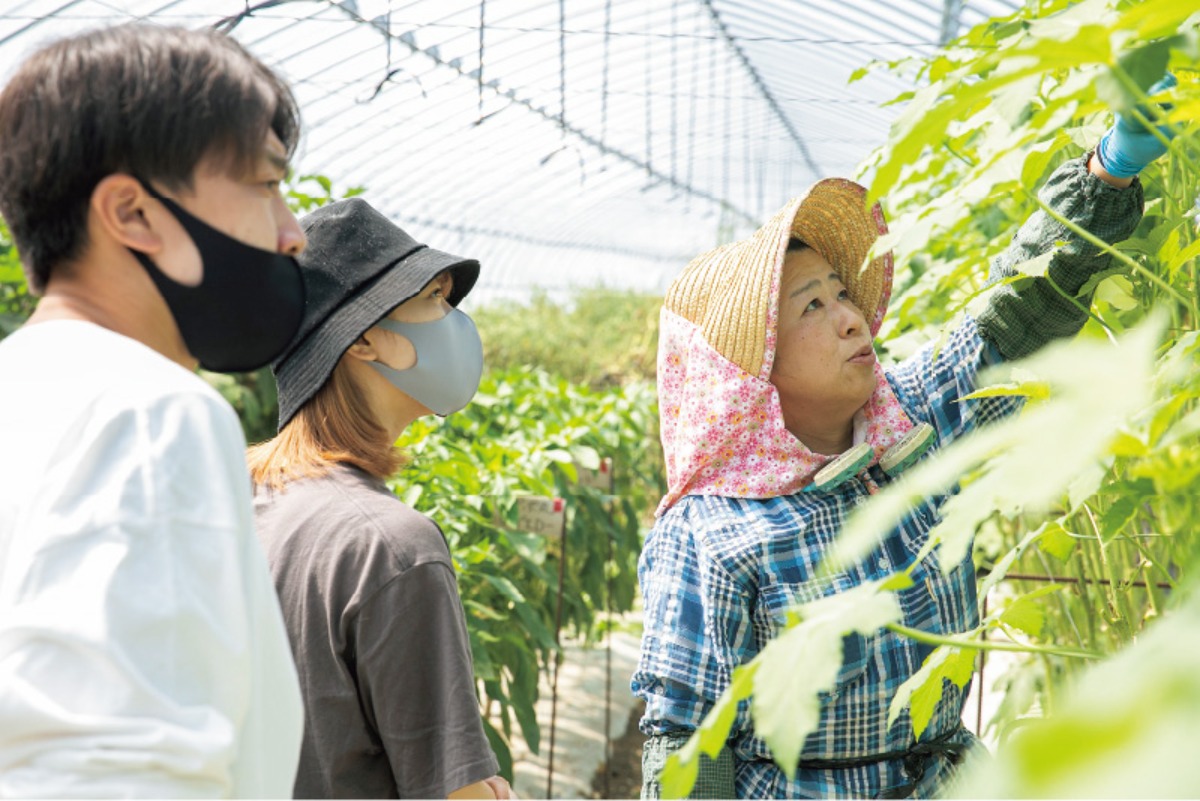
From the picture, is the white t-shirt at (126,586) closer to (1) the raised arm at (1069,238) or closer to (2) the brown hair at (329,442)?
(2) the brown hair at (329,442)

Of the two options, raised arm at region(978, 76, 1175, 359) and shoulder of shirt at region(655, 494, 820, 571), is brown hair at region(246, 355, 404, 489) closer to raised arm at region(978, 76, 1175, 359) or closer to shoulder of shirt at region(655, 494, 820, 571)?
shoulder of shirt at region(655, 494, 820, 571)

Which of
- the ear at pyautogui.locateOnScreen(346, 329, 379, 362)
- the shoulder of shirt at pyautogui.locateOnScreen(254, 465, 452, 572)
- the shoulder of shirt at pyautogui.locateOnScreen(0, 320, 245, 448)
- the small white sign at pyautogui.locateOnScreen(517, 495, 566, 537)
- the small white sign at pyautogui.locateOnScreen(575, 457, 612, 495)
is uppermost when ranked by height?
the shoulder of shirt at pyautogui.locateOnScreen(0, 320, 245, 448)

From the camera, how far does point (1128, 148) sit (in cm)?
137

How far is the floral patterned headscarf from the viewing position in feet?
5.63

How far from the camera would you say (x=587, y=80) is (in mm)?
11711

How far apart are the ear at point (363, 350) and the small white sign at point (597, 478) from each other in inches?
97.6

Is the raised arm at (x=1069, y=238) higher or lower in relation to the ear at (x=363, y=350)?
higher

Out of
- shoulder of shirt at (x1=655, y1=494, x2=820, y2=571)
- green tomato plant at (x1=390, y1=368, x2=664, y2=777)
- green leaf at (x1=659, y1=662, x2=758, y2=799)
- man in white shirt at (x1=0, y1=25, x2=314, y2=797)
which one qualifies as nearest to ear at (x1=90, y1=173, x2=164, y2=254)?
man in white shirt at (x1=0, y1=25, x2=314, y2=797)

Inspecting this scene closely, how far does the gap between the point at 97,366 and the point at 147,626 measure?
0.20 m

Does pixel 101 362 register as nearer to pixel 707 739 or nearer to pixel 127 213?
pixel 127 213

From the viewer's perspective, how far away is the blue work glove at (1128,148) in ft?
4.37

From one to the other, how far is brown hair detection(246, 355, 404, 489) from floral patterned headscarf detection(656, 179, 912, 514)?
0.45m

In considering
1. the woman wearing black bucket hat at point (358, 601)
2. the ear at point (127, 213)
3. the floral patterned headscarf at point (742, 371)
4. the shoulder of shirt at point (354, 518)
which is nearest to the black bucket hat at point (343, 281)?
the woman wearing black bucket hat at point (358, 601)

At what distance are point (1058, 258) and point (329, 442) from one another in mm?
1039
